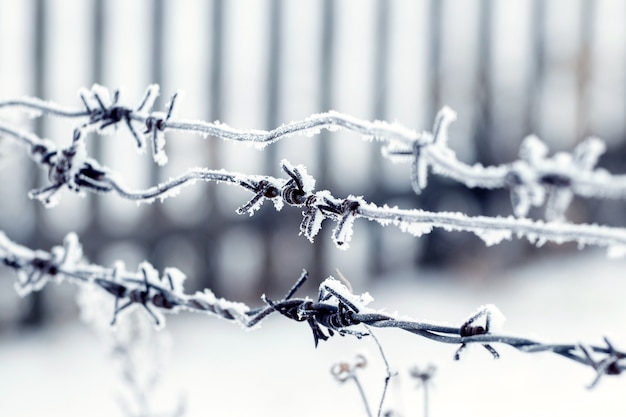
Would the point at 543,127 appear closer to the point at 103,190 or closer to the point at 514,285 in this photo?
the point at 514,285

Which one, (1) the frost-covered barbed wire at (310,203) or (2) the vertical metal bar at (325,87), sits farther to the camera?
(2) the vertical metal bar at (325,87)

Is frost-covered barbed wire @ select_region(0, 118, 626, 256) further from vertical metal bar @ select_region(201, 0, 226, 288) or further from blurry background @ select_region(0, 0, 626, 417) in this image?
vertical metal bar @ select_region(201, 0, 226, 288)

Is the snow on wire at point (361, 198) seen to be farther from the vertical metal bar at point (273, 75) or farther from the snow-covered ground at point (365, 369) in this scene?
the vertical metal bar at point (273, 75)

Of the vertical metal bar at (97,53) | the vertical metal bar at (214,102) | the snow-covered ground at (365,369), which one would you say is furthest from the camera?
the vertical metal bar at (214,102)

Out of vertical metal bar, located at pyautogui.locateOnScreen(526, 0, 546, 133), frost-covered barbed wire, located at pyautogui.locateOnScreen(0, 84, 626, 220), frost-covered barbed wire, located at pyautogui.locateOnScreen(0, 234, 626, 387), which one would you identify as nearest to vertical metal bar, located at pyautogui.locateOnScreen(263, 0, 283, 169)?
vertical metal bar, located at pyautogui.locateOnScreen(526, 0, 546, 133)

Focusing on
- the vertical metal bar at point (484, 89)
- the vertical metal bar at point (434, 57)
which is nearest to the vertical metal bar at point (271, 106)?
the vertical metal bar at point (434, 57)

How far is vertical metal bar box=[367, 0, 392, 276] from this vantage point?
166 inches

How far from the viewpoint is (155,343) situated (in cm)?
181

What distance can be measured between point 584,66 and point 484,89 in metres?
0.91

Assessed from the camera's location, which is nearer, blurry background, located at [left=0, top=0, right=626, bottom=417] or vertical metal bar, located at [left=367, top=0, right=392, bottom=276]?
blurry background, located at [left=0, top=0, right=626, bottom=417]

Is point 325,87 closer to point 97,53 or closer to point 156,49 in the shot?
point 156,49

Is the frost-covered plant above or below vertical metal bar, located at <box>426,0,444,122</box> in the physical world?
below

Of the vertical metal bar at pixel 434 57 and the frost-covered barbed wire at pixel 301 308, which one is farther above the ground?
the vertical metal bar at pixel 434 57

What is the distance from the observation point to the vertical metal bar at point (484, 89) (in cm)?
464
